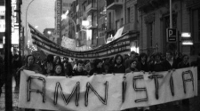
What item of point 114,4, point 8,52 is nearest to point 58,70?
point 8,52

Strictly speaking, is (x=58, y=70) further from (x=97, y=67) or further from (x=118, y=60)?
(x=97, y=67)

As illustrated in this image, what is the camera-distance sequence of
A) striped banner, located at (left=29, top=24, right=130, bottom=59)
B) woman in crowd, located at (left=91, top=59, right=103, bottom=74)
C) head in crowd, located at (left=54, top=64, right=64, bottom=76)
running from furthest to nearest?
woman in crowd, located at (left=91, top=59, right=103, bottom=74) < striped banner, located at (left=29, top=24, right=130, bottom=59) < head in crowd, located at (left=54, top=64, right=64, bottom=76)

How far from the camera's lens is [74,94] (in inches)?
342

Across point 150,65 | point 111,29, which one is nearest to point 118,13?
point 111,29

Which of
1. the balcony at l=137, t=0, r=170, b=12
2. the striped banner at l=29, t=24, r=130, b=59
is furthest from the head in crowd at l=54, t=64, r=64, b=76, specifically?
the balcony at l=137, t=0, r=170, b=12

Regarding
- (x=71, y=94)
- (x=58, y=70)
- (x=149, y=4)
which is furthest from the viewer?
(x=149, y=4)

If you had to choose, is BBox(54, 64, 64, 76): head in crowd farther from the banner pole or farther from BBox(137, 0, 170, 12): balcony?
BBox(137, 0, 170, 12): balcony

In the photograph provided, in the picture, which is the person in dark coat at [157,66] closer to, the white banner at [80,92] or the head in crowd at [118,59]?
the head in crowd at [118,59]

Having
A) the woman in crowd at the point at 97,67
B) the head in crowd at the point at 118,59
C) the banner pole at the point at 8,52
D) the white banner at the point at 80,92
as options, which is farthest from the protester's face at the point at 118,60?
the banner pole at the point at 8,52

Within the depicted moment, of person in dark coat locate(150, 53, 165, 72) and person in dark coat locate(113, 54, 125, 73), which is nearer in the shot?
person in dark coat locate(113, 54, 125, 73)

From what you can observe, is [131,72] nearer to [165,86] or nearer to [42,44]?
[165,86]

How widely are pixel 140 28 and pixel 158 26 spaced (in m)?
3.86

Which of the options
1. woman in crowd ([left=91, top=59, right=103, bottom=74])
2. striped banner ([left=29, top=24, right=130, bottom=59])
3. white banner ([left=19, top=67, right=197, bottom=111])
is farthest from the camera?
→ woman in crowd ([left=91, top=59, right=103, bottom=74])

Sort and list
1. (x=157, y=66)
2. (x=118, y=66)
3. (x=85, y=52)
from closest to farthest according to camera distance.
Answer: (x=118, y=66)
(x=157, y=66)
(x=85, y=52)
